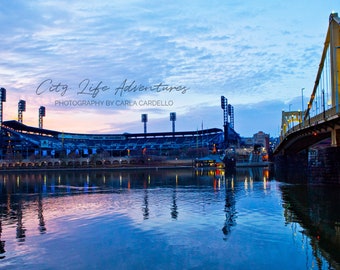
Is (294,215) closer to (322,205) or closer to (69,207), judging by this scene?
(322,205)

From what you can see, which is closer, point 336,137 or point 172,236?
point 172,236

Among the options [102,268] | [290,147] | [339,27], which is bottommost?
[102,268]

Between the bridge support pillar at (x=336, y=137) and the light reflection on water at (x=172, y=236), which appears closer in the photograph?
the light reflection on water at (x=172, y=236)

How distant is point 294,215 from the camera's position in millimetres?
25719

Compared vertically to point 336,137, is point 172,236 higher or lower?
lower

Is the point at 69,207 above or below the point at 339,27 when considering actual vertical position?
below

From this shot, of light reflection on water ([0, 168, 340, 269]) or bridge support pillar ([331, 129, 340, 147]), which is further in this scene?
bridge support pillar ([331, 129, 340, 147])

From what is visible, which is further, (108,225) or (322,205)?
(322,205)

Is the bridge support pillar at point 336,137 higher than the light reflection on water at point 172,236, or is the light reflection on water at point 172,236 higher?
the bridge support pillar at point 336,137

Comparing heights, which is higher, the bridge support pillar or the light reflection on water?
the bridge support pillar

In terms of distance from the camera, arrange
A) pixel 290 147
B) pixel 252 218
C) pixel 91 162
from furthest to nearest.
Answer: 1. pixel 91 162
2. pixel 290 147
3. pixel 252 218

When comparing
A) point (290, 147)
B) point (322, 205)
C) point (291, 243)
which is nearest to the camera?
point (291, 243)

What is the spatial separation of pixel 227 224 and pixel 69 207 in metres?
15.5

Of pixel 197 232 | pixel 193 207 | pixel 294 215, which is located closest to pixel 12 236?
pixel 197 232
